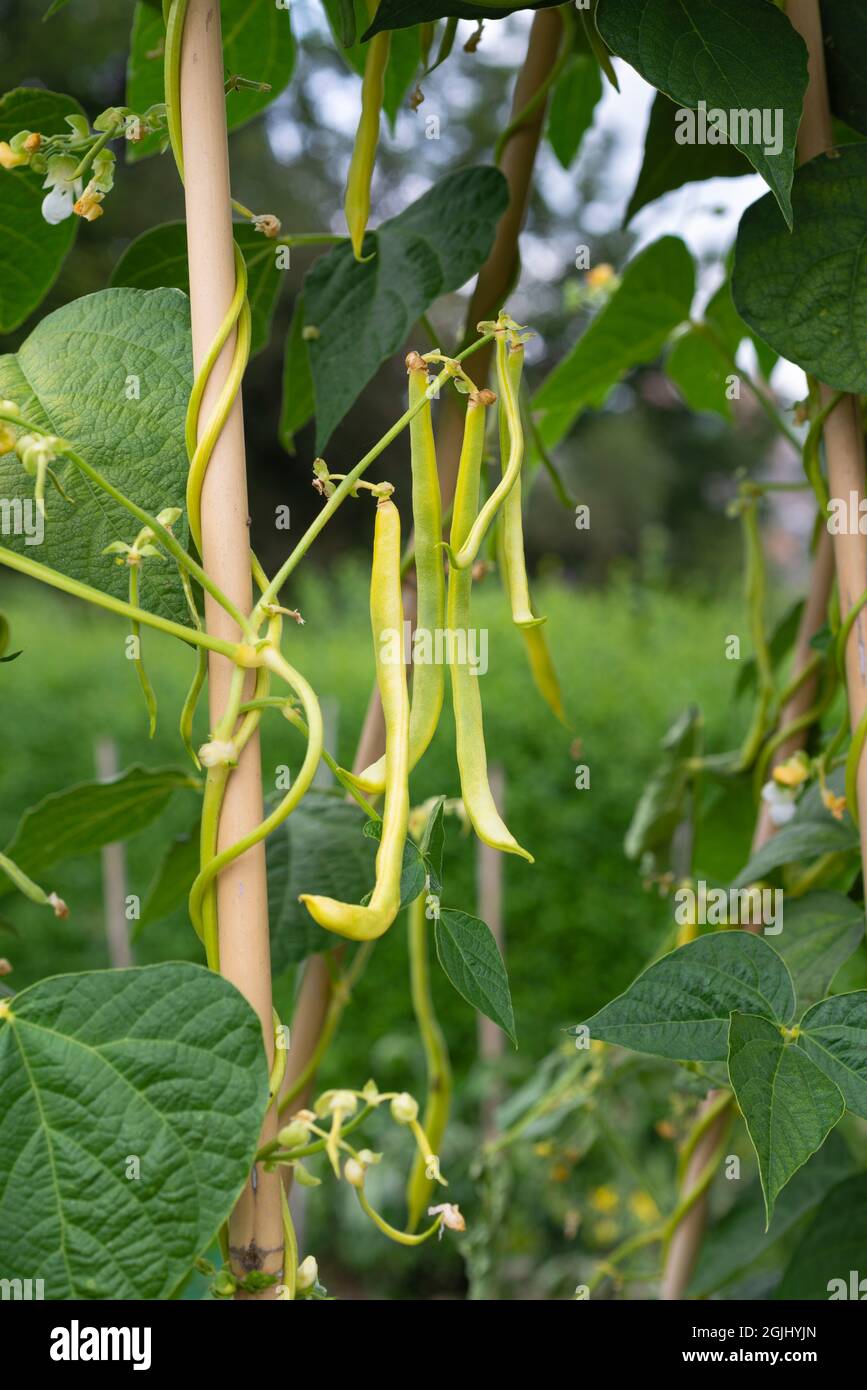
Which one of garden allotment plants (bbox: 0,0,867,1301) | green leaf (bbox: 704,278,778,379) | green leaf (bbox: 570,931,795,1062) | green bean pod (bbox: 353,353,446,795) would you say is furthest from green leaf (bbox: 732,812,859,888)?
green leaf (bbox: 704,278,778,379)

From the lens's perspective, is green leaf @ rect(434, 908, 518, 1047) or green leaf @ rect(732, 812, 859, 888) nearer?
green leaf @ rect(434, 908, 518, 1047)

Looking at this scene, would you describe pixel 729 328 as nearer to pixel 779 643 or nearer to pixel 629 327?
pixel 629 327

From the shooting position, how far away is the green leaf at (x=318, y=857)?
603mm

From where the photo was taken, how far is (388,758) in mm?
333

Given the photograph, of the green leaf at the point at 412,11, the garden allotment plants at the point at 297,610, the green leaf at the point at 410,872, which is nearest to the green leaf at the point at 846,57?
the garden allotment plants at the point at 297,610

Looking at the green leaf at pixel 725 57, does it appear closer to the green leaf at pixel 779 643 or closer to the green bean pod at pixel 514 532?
the green bean pod at pixel 514 532

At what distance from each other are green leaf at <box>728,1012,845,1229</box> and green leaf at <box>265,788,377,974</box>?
25cm

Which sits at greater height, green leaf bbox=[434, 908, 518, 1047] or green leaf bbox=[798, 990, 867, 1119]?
green leaf bbox=[434, 908, 518, 1047]

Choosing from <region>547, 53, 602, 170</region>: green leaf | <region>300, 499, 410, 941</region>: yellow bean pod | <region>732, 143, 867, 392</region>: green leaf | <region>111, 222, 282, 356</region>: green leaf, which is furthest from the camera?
<region>547, 53, 602, 170</region>: green leaf

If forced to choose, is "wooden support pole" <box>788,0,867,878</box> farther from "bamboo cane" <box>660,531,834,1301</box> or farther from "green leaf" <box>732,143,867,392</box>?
"bamboo cane" <box>660,531,834,1301</box>

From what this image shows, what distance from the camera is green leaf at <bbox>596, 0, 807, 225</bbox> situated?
39 centimetres

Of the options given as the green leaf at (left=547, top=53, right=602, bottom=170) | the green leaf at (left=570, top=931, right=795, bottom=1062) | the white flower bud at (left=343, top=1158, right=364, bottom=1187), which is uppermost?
the green leaf at (left=547, top=53, right=602, bottom=170)
